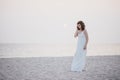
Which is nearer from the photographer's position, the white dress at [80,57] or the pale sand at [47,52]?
the white dress at [80,57]

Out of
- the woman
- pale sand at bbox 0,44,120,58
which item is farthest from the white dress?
pale sand at bbox 0,44,120,58

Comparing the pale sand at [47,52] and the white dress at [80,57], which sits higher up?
the white dress at [80,57]

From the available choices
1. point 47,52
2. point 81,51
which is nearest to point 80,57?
point 81,51

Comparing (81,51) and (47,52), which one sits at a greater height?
(81,51)

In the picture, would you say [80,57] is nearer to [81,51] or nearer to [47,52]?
[81,51]

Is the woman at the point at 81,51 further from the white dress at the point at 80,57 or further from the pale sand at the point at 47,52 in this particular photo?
the pale sand at the point at 47,52

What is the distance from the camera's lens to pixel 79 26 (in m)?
10.3

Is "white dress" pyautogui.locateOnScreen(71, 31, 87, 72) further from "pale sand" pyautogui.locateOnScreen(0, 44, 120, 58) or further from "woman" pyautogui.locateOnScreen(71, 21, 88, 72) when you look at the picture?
"pale sand" pyautogui.locateOnScreen(0, 44, 120, 58)

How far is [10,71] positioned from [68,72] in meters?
1.95

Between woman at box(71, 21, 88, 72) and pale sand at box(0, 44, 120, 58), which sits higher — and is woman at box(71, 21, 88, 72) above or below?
above

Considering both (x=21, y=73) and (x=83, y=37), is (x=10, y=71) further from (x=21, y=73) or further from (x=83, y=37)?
(x=83, y=37)

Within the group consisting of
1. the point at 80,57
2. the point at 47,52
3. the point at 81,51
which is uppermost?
the point at 81,51

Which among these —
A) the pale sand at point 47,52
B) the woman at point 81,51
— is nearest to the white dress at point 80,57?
the woman at point 81,51

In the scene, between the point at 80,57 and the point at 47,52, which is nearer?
the point at 80,57
